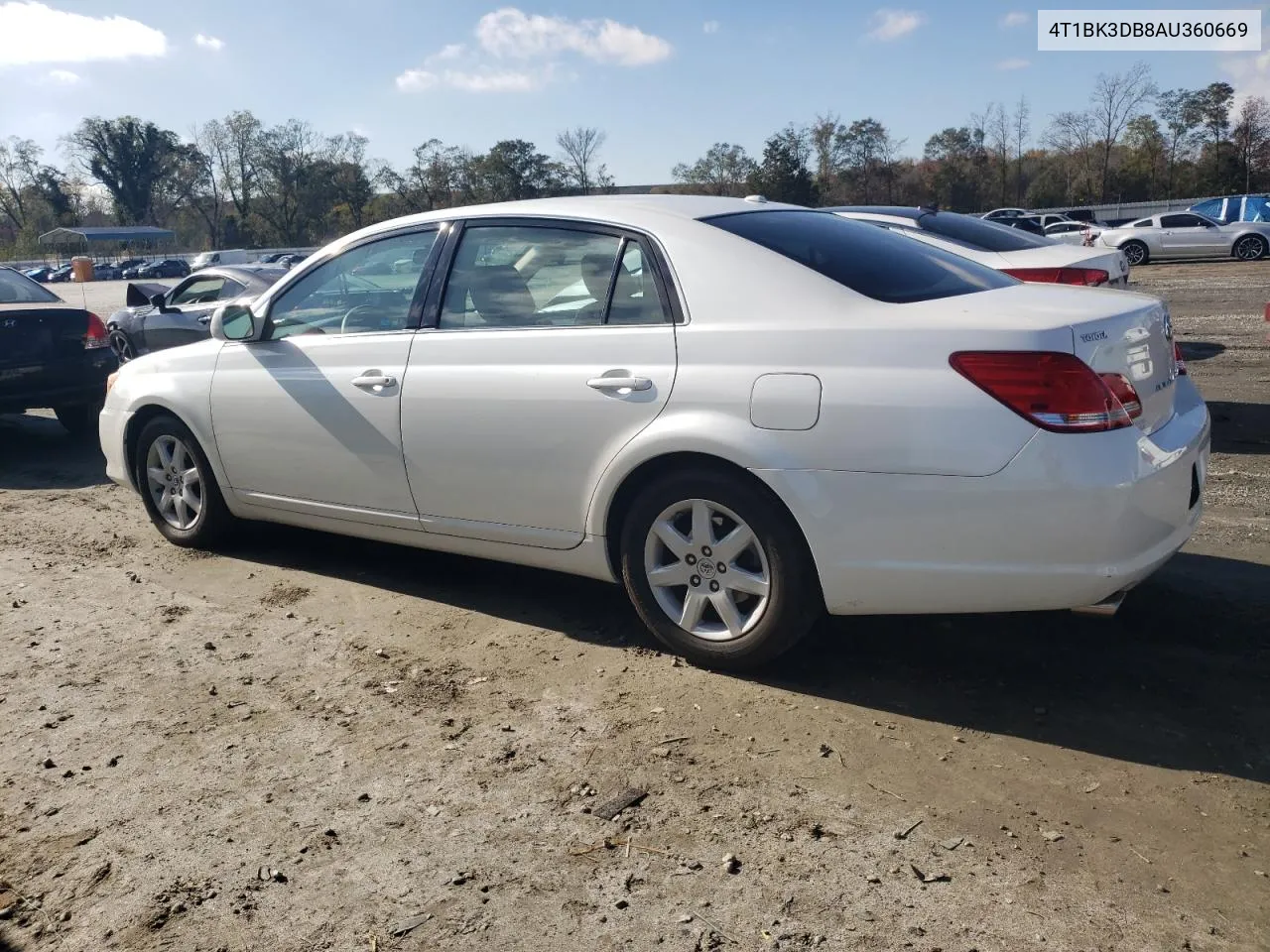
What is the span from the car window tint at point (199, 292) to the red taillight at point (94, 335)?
3.14m

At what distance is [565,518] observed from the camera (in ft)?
13.5

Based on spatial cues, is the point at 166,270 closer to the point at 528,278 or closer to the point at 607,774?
the point at 528,278

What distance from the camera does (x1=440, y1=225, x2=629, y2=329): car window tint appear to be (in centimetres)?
415

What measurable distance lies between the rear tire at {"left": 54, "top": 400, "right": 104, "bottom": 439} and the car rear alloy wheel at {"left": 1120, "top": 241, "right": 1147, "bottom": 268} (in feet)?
86.6

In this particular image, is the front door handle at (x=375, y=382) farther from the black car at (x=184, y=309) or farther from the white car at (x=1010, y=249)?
the black car at (x=184, y=309)

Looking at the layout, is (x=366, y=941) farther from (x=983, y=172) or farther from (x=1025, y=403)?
(x=983, y=172)

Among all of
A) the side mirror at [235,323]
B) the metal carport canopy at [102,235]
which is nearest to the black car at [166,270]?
the metal carport canopy at [102,235]

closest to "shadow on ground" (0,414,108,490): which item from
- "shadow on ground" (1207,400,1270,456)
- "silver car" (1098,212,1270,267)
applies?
"shadow on ground" (1207,400,1270,456)

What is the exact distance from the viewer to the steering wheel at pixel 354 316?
15.9 feet

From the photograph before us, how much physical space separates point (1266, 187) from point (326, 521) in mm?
65117

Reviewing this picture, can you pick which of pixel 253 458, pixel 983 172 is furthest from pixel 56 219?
pixel 253 458

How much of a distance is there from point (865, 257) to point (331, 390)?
2.37 meters

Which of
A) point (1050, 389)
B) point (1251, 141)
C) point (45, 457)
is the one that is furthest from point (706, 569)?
point (1251, 141)

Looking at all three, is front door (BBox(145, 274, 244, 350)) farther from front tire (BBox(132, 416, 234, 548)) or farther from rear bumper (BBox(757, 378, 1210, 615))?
rear bumper (BBox(757, 378, 1210, 615))
